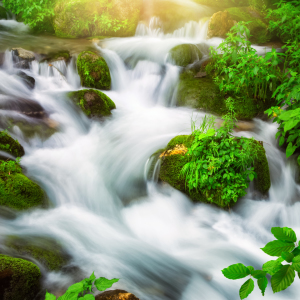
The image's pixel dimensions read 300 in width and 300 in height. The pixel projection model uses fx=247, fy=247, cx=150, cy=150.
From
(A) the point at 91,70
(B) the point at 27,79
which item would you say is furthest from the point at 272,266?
(B) the point at 27,79

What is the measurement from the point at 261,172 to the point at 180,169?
49.3 inches

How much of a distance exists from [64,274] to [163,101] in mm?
4851

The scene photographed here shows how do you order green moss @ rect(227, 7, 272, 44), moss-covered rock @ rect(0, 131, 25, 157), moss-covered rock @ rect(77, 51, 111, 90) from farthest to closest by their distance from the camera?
green moss @ rect(227, 7, 272, 44) < moss-covered rock @ rect(77, 51, 111, 90) < moss-covered rock @ rect(0, 131, 25, 157)

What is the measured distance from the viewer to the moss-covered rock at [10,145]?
12.8 feet

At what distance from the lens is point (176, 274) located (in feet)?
9.04

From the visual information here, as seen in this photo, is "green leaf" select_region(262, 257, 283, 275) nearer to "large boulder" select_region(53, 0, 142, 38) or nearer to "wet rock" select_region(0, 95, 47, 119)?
"wet rock" select_region(0, 95, 47, 119)

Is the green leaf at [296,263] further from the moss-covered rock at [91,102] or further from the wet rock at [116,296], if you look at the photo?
the moss-covered rock at [91,102]

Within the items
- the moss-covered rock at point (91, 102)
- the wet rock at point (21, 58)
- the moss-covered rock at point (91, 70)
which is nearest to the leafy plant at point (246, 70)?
the moss-covered rock at point (91, 102)

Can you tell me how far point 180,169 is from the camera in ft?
12.3

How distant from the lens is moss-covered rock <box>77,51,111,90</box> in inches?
252

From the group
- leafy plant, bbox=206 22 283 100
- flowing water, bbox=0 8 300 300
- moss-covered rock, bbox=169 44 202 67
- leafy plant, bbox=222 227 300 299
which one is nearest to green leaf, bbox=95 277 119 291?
flowing water, bbox=0 8 300 300

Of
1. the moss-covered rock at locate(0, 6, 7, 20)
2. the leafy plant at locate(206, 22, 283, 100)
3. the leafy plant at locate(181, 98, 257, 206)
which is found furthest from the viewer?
the moss-covered rock at locate(0, 6, 7, 20)

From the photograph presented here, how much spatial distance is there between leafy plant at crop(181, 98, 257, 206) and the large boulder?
768cm

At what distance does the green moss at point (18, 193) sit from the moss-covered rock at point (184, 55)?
521 cm
